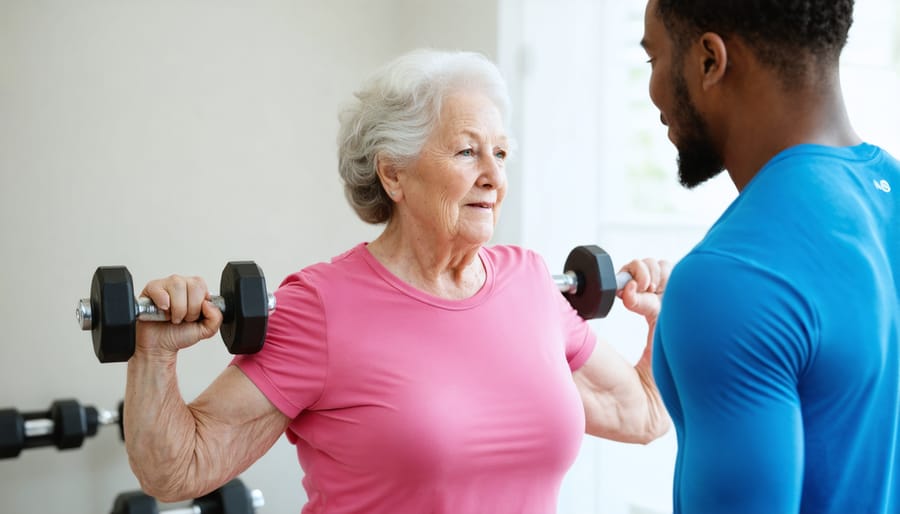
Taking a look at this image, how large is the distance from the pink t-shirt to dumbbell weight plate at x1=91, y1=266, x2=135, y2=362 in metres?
0.20

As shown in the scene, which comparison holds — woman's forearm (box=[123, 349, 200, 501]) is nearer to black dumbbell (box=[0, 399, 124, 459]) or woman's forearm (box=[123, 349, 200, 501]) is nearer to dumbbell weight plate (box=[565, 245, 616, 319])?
dumbbell weight plate (box=[565, 245, 616, 319])

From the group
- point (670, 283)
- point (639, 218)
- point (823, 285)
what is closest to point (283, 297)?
point (670, 283)

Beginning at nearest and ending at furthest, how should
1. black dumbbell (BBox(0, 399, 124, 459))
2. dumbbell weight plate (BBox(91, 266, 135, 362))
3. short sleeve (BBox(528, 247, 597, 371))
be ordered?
1. dumbbell weight plate (BBox(91, 266, 135, 362))
2. short sleeve (BBox(528, 247, 597, 371))
3. black dumbbell (BBox(0, 399, 124, 459))

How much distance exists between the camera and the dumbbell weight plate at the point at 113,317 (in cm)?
125

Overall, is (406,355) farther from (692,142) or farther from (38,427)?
(38,427)

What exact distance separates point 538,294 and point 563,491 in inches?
44.7

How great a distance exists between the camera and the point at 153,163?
247cm

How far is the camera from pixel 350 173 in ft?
5.36

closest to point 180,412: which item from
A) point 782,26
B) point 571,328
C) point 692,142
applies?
point 571,328

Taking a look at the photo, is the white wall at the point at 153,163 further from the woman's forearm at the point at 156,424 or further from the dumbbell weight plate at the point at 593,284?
the woman's forearm at the point at 156,424

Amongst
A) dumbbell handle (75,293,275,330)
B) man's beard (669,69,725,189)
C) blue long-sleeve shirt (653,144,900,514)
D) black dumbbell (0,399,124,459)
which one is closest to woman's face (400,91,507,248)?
dumbbell handle (75,293,275,330)

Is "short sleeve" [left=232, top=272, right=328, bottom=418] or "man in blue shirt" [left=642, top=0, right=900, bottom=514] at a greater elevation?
"man in blue shirt" [left=642, top=0, right=900, bottom=514]

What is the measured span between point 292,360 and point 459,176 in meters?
0.41

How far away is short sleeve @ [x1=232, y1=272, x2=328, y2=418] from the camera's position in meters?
1.40
